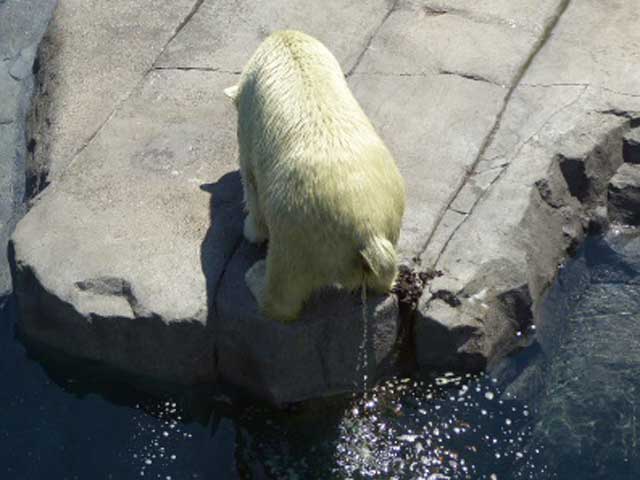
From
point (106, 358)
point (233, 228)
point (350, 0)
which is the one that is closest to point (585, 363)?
point (233, 228)

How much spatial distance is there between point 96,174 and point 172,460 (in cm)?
179

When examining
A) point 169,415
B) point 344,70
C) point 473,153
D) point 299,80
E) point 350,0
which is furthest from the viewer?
point 350,0

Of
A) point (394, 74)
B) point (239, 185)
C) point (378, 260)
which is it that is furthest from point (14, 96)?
point (378, 260)

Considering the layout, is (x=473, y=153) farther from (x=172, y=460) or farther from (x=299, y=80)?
(x=172, y=460)

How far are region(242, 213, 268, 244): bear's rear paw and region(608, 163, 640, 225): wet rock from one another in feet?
7.48

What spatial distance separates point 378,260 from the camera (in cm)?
546

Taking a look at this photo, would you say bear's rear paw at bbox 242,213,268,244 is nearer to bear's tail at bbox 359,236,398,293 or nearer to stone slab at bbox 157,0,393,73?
bear's tail at bbox 359,236,398,293

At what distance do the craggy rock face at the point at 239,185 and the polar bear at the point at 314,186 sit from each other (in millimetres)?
352

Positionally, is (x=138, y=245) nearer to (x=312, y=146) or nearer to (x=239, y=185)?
(x=239, y=185)

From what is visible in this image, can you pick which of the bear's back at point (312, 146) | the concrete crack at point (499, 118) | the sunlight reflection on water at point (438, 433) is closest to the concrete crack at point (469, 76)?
the concrete crack at point (499, 118)

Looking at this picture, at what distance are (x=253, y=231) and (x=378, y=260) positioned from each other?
93 centimetres

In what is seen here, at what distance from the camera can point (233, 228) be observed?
639 cm

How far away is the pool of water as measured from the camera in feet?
19.4

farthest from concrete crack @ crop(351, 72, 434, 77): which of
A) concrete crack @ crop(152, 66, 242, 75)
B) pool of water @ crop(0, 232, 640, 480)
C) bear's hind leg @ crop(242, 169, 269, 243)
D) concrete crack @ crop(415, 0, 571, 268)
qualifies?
pool of water @ crop(0, 232, 640, 480)
